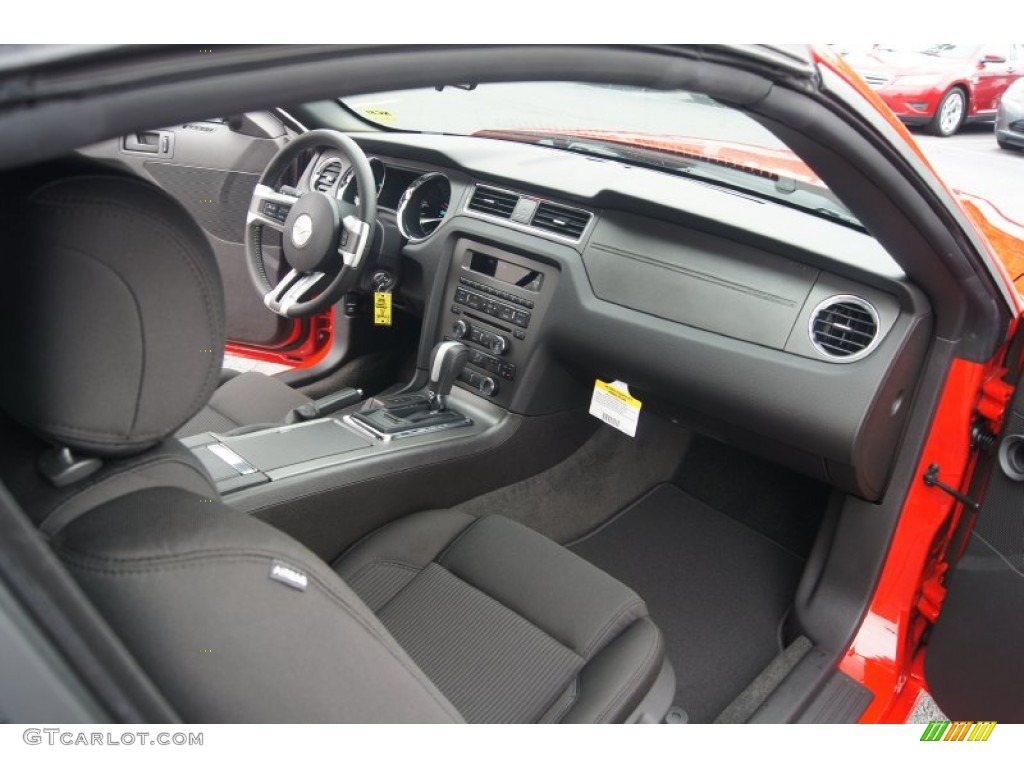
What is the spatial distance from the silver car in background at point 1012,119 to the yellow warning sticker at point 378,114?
575 cm

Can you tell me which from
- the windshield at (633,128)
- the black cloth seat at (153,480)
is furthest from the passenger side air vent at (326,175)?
the black cloth seat at (153,480)

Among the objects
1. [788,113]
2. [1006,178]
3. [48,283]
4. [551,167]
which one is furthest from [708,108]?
[1006,178]

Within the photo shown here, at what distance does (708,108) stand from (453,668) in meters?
1.73

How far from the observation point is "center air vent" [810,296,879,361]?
5.32 feet

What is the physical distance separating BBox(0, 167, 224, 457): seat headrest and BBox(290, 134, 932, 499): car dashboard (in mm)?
1257

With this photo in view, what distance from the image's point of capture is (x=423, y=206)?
8.43 ft

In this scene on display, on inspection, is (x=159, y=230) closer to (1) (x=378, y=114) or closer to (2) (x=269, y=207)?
(2) (x=269, y=207)

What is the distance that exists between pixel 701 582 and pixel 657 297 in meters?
0.87

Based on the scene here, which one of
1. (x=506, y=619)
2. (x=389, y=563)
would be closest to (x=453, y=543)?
(x=389, y=563)

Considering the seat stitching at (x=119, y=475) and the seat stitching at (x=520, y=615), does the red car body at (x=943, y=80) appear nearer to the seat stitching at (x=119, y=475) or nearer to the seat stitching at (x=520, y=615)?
the seat stitching at (x=520, y=615)

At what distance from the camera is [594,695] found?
135 cm

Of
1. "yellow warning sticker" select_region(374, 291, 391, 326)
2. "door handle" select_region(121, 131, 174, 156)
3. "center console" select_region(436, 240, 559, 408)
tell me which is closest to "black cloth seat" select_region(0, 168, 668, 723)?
"center console" select_region(436, 240, 559, 408)

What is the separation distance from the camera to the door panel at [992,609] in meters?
1.55

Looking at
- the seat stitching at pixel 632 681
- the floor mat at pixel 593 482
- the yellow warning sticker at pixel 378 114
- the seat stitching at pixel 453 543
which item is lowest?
the floor mat at pixel 593 482
